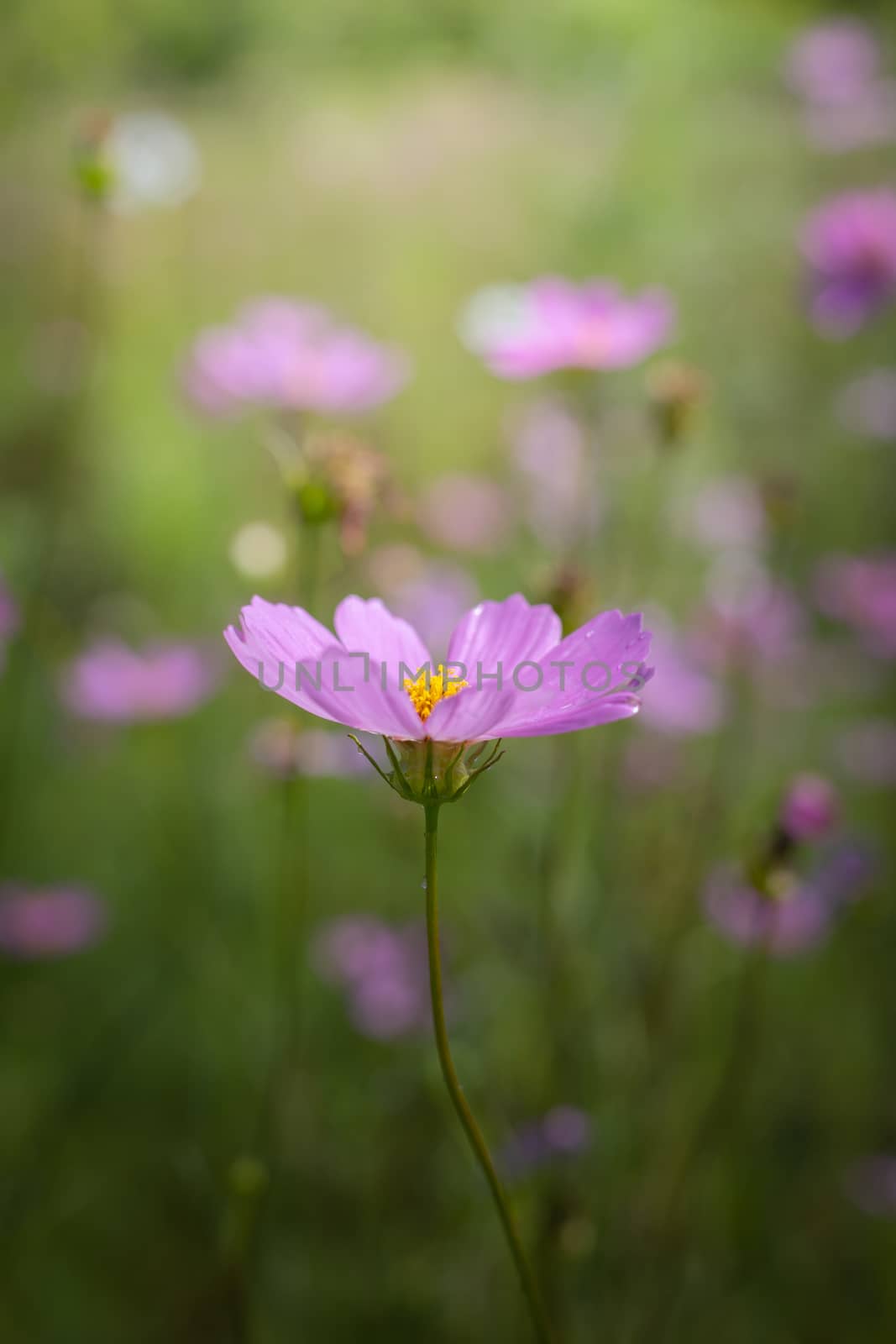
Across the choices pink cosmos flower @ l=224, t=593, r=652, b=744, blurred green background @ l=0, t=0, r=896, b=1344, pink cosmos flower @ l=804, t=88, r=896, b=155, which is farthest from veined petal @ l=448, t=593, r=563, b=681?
pink cosmos flower @ l=804, t=88, r=896, b=155

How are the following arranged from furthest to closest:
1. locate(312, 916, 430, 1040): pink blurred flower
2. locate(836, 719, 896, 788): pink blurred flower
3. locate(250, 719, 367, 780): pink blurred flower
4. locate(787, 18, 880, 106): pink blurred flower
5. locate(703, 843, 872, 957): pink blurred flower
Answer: locate(787, 18, 880, 106): pink blurred flower
locate(836, 719, 896, 788): pink blurred flower
locate(312, 916, 430, 1040): pink blurred flower
locate(703, 843, 872, 957): pink blurred flower
locate(250, 719, 367, 780): pink blurred flower

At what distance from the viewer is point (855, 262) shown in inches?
31.9

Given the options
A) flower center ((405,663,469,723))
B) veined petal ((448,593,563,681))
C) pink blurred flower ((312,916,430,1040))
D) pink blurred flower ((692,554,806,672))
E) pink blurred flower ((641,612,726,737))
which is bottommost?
pink blurred flower ((312,916,430,1040))

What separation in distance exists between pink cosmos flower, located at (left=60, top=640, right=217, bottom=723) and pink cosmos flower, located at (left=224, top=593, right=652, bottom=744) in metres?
0.62

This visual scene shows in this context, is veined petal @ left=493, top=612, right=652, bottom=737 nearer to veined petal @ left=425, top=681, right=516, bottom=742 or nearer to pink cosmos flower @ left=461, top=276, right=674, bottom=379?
veined petal @ left=425, top=681, right=516, bottom=742

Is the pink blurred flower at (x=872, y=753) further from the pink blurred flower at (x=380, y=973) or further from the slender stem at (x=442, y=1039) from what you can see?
the slender stem at (x=442, y=1039)

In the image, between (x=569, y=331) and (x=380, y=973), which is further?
(x=380, y=973)

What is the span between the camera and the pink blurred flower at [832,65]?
1641mm

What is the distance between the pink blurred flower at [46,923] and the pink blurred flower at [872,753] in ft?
2.39

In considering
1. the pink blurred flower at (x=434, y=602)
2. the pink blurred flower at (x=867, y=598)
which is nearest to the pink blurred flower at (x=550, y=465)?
the pink blurred flower at (x=434, y=602)

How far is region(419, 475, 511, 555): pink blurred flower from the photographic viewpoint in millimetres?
1098

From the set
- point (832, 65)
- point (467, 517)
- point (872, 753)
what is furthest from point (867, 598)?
point (832, 65)

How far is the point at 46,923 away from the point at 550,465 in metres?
0.78

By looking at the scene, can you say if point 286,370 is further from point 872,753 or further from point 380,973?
point 872,753
